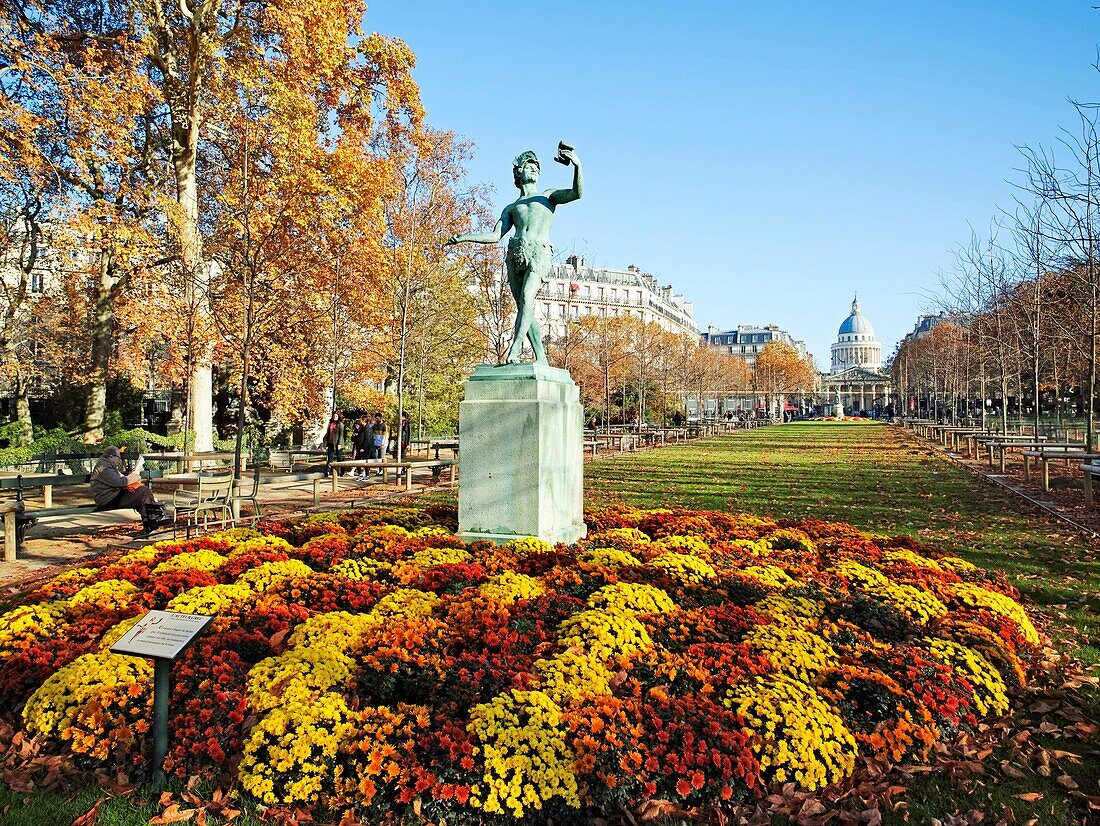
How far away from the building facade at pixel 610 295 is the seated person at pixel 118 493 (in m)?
76.8

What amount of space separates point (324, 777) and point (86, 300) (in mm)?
26210

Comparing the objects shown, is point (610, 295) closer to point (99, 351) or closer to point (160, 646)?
point (99, 351)

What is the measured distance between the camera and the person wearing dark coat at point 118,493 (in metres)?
10.2

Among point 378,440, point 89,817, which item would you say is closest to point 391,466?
point 378,440

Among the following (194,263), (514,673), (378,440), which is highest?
(194,263)

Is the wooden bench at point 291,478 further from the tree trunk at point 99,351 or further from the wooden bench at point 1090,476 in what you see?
the wooden bench at point 1090,476

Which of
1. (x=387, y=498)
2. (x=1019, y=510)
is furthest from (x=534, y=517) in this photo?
(x=1019, y=510)

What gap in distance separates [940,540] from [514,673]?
8.06 m

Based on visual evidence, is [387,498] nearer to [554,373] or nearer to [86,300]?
[554,373]

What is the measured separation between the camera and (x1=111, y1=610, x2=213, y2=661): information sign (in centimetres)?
360

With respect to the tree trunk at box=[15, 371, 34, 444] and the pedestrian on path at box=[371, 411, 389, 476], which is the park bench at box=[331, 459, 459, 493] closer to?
the pedestrian on path at box=[371, 411, 389, 476]

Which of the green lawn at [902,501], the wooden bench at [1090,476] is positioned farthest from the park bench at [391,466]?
the wooden bench at [1090,476]

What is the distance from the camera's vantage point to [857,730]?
4.28 meters

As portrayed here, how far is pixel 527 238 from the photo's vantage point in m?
7.75
